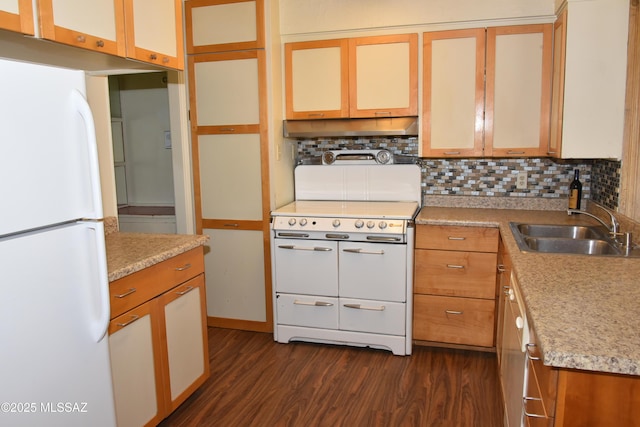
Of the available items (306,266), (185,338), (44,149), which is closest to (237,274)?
(306,266)

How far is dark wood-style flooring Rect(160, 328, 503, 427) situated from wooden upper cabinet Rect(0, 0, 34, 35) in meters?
1.82

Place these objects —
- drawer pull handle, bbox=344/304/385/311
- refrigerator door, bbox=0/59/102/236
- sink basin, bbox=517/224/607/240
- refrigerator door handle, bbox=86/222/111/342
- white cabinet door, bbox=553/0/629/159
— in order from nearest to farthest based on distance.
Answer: refrigerator door, bbox=0/59/102/236 → refrigerator door handle, bbox=86/222/111/342 → white cabinet door, bbox=553/0/629/159 → sink basin, bbox=517/224/607/240 → drawer pull handle, bbox=344/304/385/311

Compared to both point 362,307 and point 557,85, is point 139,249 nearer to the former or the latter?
point 362,307

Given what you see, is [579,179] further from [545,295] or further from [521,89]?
[545,295]

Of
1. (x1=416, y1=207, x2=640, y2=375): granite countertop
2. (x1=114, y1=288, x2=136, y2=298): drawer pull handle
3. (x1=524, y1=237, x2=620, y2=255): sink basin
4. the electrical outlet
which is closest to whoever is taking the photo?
(x1=416, y1=207, x2=640, y2=375): granite countertop

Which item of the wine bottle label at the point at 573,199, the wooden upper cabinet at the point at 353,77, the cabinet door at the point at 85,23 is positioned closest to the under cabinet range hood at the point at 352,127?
the wooden upper cabinet at the point at 353,77

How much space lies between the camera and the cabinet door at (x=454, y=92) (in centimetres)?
309

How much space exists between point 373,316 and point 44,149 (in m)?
2.23

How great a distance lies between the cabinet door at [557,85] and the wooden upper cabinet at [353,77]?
0.83 meters

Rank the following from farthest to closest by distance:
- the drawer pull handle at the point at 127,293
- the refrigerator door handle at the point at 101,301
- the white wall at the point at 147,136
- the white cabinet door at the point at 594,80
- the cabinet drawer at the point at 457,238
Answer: the white wall at the point at 147,136, the cabinet drawer at the point at 457,238, the white cabinet door at the point at 594,80, the drawer pull handle at the point at 127,293, the refrigerator door handle at the point at 101,301

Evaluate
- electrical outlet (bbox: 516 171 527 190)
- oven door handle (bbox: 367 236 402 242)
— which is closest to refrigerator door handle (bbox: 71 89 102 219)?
oven door handle (bbox: 367 236 402 242)

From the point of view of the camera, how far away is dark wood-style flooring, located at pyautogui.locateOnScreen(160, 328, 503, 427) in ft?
7.89

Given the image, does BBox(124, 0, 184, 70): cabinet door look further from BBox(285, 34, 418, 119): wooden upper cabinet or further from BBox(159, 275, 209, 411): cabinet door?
BBox(285, 34, 418, 119): wooden upper cabinet

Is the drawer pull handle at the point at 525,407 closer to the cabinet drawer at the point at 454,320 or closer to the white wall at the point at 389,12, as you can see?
the cabinet drawer at the point at 454,320
